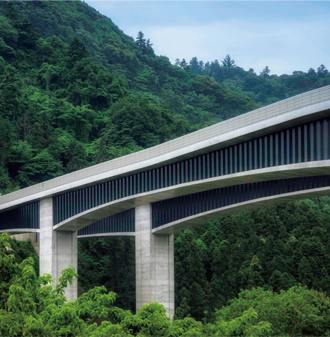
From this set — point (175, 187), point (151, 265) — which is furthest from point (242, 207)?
point (151, 265)

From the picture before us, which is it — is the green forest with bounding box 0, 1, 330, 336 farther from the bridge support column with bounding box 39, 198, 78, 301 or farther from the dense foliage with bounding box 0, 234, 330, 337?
the bridge support column with bounding box 39, 198, 78, 301

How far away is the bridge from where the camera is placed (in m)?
35.2

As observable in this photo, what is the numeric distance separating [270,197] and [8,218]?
88.2 feet

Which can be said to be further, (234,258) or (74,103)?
(74,103)

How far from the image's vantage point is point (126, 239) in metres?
78.2

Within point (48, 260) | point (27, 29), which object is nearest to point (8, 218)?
point (48, 260)

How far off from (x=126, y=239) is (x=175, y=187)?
35.2 meters

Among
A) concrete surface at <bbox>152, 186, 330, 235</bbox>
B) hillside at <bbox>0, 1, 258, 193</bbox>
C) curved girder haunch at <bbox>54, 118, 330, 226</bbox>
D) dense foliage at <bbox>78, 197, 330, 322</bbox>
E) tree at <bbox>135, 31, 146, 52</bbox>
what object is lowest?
dense foliage at <bbox>78, 197, 330, 322</bbox>

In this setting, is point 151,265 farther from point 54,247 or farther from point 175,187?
point 54,247

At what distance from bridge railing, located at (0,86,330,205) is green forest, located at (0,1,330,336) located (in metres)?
9.77

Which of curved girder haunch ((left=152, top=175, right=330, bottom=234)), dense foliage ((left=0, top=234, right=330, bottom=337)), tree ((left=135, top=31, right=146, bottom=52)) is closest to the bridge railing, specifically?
curved girder haunch ((left=152, top=175, right=330, bottom=234))

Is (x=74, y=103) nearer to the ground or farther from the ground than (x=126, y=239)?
farther from the ground

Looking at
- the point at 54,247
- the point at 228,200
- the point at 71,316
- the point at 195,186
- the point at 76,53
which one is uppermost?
the point at 76,53

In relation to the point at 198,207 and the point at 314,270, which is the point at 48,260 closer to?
the point at 198,207
